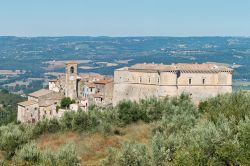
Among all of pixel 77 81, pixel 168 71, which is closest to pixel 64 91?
pixel 77 81

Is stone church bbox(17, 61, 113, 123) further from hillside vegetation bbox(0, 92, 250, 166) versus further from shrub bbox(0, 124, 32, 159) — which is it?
shrub bbox(0, 124, 32, 159)

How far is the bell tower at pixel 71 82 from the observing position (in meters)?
71.5

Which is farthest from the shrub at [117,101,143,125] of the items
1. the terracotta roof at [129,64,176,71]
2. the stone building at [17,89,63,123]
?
the stone building at [17,89,63,123]

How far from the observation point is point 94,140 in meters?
30.3

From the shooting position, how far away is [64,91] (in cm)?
7369

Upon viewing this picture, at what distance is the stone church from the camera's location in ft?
222

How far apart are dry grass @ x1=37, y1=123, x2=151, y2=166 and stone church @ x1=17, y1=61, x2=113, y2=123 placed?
32570mm

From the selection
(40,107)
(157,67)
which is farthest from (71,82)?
(157,67)

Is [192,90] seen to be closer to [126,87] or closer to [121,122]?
[126,87]

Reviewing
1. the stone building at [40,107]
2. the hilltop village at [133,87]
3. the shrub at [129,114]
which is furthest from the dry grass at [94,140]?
the stone building at [40,107]

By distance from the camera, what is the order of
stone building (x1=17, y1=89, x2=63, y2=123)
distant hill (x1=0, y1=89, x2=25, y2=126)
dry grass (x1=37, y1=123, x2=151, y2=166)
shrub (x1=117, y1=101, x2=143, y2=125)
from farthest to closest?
distant hill (x1=0, y1=89, x2=25, y2=126), stone building (x1=17, y1=89, x2=63, y2=123), shrub (x1=117, y1=101, x2=143, y2=125), dry grass (x1=37, y1=123, x2=151, y2=166)

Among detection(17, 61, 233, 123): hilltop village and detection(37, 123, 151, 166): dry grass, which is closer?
detection(37, 123, 151, 166): dry grass

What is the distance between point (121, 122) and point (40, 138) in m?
5.41

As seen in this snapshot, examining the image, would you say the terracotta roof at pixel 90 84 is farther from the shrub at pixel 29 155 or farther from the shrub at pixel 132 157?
the shrub at pixel 132 157
